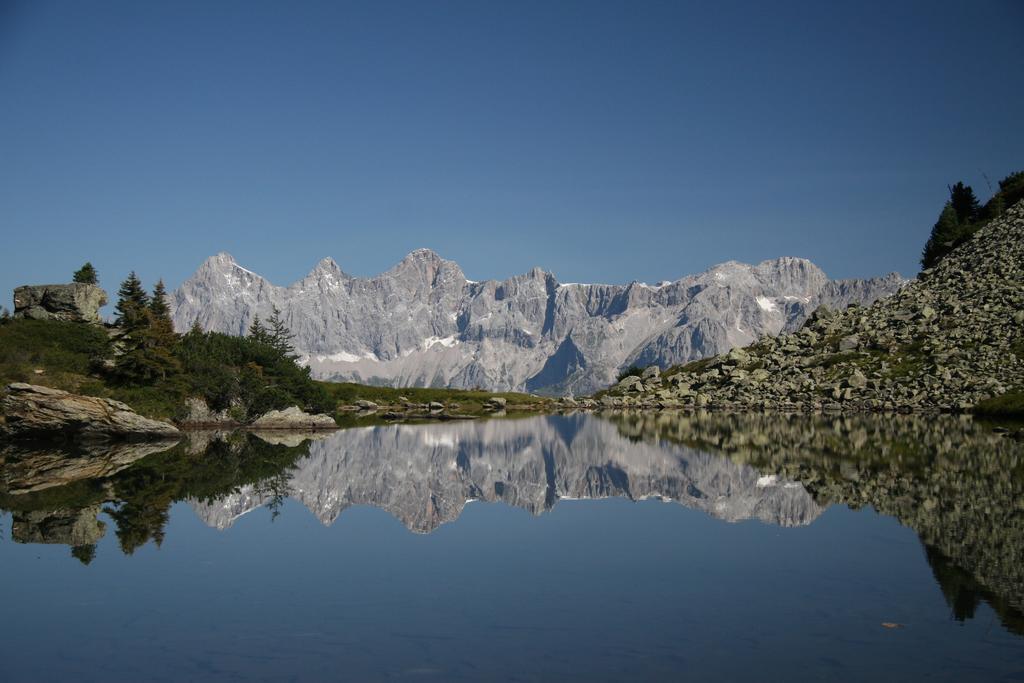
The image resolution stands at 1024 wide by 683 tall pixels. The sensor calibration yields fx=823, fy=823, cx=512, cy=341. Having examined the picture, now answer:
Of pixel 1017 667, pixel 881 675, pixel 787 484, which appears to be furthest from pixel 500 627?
pixel 787 484

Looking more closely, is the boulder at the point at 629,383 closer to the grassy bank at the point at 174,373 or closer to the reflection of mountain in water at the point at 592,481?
the grassy bank at the point at 174,373

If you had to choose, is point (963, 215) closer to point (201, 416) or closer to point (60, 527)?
point (201, 416)

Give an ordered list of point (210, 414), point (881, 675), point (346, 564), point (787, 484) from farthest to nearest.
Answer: point (210, 414)
point (787, 484)
point (346, 564)
point (881, 675)

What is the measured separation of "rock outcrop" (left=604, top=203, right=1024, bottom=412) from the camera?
3839 inches

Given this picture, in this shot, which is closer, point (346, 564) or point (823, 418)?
point (346, 564)

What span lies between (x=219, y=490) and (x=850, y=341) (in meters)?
106

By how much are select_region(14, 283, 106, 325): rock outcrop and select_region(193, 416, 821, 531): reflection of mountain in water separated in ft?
151

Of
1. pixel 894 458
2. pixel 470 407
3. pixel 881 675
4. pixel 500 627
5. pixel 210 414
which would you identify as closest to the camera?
pixel 881 675

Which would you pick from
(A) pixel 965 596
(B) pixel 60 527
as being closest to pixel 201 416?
(B) pixel 60 527

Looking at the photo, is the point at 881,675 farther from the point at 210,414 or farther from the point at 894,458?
the point at 210,414

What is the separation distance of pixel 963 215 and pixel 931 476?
506 feet

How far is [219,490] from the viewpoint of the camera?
1481 inches

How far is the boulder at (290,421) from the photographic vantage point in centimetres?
8788

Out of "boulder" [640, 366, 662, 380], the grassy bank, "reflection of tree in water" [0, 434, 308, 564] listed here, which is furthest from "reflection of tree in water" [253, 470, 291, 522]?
"boulder" [640, 366, 662, 380]
